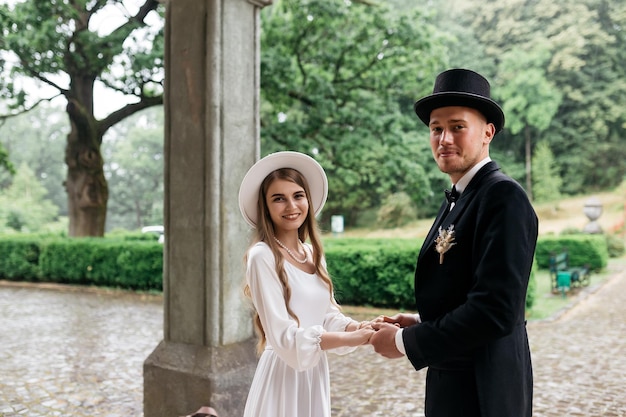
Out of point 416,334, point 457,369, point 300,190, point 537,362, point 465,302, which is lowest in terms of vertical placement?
point 537,362

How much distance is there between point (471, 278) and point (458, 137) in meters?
0.47

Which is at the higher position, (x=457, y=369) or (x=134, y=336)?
(x=457, y=369)

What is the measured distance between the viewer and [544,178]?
3194 centimetres

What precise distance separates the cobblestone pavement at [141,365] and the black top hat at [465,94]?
127 inches

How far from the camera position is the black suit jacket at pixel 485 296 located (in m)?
1.55

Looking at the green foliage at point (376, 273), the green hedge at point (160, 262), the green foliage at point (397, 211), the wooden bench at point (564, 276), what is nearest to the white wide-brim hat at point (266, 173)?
the green hedge at point (160, 262)

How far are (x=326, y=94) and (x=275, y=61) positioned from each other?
1309 mm

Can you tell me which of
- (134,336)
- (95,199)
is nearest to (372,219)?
(95,199)

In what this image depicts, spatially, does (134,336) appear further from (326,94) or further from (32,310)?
(326,94)

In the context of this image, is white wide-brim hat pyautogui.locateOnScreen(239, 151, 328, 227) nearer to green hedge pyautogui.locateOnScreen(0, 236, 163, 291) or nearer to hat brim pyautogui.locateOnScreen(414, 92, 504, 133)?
hat brim pyautogui.locateOnScreen(414, 92, 504, 133)

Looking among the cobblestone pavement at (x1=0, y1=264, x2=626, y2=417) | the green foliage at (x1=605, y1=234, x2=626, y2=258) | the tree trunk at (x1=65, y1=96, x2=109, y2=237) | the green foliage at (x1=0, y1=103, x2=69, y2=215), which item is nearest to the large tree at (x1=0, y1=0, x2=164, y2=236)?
the tree trunk at (x1=65, y1=96, x2=109, y2=237)

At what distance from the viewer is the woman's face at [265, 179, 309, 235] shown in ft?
7.14

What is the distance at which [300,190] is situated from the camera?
7.29 feet

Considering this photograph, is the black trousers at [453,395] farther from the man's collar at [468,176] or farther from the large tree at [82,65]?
the large tree at [82,65]
